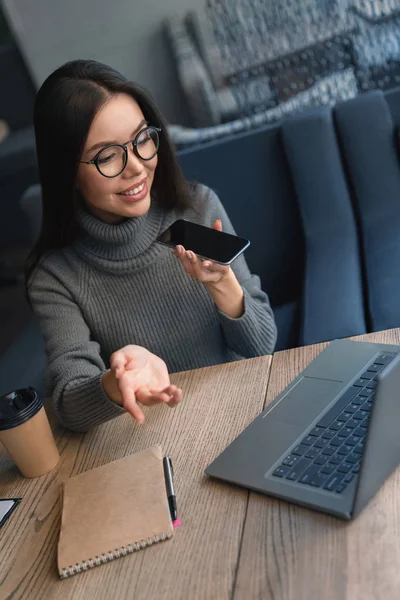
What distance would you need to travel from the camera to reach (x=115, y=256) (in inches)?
55.9

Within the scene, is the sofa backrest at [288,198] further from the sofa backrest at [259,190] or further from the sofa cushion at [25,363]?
the sofa cushion at [25,363]

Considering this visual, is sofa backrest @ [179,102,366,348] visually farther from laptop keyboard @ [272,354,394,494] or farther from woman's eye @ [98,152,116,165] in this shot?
laptop keyboard @ [272,354,394,494]

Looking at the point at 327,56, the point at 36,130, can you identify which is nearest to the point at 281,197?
the point at 327,56

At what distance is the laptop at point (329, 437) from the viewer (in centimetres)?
75

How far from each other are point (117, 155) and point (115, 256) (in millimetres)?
234

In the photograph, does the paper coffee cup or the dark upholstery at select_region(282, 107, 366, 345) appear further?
the dark upholstery at select_region(282, 107, 366, 345)

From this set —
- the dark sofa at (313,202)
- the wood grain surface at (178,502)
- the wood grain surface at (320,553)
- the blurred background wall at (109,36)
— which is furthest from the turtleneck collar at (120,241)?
the blurred background wall at (109,36)

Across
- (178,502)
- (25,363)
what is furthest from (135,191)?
(25,363)

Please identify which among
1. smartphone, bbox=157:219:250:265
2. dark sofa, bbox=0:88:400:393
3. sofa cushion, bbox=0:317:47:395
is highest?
smartphone, bbox=157:219:250:265

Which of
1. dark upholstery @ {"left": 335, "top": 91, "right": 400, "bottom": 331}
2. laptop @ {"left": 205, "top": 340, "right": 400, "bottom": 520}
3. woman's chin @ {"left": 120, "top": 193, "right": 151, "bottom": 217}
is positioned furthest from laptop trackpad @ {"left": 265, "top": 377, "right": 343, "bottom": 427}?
dark upholstery @ {"left": 335, "top": 91, "right": 400, "bottom": 331}

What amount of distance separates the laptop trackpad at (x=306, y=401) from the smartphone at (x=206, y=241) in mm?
245

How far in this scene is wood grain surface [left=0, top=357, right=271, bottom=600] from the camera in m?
0.78

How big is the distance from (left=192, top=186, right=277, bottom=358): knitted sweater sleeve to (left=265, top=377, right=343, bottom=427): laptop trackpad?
1.07ft

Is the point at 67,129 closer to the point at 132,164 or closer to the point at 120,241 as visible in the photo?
the point at 132,164
